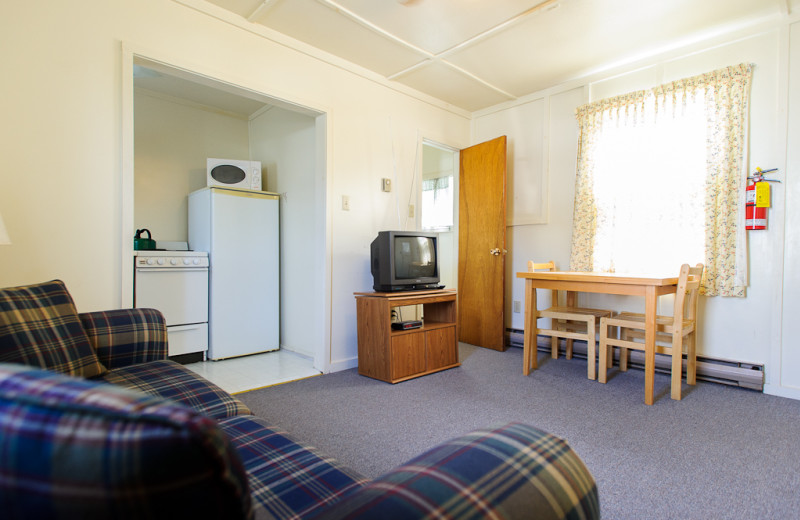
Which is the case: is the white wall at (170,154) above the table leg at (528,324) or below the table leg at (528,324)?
above

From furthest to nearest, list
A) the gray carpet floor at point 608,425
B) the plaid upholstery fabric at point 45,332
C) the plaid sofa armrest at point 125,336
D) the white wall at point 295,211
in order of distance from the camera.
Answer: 1. the white wall at point 295,211
2. the plaid sofa armrest at point 125,336
3. the gray carpet floor at point 608,425
4. the plaid upholstery fabric at point 45,332

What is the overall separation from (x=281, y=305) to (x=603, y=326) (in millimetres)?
2887

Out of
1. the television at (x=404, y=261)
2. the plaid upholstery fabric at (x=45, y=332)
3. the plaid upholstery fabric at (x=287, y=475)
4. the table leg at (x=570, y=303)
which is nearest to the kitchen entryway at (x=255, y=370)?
the television at (x=404, y=261)

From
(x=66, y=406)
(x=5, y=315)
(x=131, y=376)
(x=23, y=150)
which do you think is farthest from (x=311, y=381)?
(x=66, y=406)

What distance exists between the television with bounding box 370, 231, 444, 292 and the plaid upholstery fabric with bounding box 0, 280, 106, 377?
1.79 metres

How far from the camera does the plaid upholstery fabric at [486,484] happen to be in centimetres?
49

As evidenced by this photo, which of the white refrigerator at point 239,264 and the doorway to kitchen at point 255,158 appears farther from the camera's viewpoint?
the white refrigerator at point 239,264

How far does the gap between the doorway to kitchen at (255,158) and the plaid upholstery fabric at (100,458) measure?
9.19ft

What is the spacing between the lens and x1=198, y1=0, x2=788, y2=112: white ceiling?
8.08ft

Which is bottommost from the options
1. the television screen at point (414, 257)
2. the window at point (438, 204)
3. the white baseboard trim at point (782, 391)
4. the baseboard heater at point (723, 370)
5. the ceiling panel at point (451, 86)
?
the white baseboard trim at point (782, 391)

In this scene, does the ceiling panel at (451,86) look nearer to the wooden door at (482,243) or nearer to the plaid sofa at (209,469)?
the wooden door at (482,243)

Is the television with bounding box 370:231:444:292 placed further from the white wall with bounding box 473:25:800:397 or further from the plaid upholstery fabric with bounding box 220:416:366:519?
the plaid upholstery fabric with bounding box 220:416:366:519

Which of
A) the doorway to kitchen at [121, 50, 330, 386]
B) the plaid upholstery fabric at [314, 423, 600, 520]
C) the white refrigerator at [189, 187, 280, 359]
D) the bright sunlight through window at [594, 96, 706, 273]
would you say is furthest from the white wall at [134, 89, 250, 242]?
the plaid upholstery fabric at [314, 423, 600, 520]

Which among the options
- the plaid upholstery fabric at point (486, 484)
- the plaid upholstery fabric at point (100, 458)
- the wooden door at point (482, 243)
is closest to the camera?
the plaid upholstery fabric at point (100, 458)
